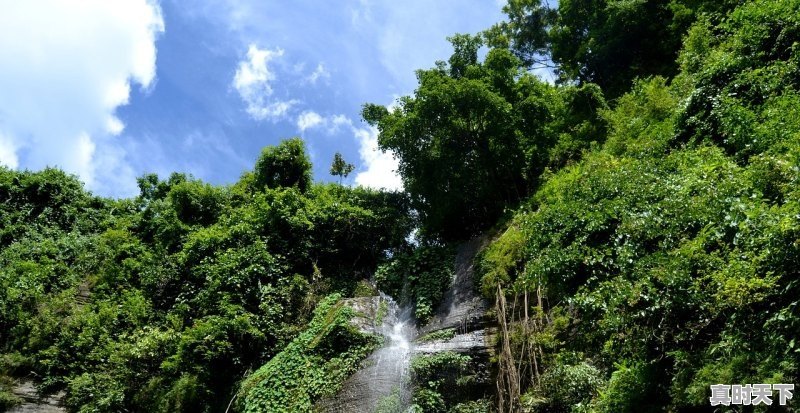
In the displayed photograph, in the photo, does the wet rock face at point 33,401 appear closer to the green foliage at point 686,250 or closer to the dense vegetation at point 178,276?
the dense vegetation at point 178,276

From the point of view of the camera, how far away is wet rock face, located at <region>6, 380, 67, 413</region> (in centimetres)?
1365

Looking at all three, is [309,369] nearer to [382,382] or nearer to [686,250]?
[382,382]

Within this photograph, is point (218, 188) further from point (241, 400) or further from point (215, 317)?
point (241, 400)

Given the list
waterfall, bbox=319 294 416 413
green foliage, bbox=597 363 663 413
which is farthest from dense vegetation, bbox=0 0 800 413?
waterfall, bbox=319 294 416 413

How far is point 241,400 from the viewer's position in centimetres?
1228

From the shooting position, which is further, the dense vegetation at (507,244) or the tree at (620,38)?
the tree at (620,38)

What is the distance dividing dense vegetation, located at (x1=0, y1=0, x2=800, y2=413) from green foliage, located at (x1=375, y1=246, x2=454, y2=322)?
63 mm

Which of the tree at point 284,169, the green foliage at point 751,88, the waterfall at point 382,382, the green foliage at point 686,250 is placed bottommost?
the waterfall at point 382,382

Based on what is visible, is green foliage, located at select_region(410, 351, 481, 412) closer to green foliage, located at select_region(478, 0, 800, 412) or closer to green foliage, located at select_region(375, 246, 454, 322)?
green foliage, located at select_region(478, 0, 800, 412)

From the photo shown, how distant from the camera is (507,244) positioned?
1230cm

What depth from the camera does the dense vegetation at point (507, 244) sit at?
6.28 meters

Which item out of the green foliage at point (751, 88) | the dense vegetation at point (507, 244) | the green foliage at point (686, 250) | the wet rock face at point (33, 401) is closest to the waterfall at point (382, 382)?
the dense vegetation at point (507, 244)

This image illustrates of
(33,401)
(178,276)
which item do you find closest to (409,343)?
(178,276)

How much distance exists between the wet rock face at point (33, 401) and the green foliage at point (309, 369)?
563 cm
